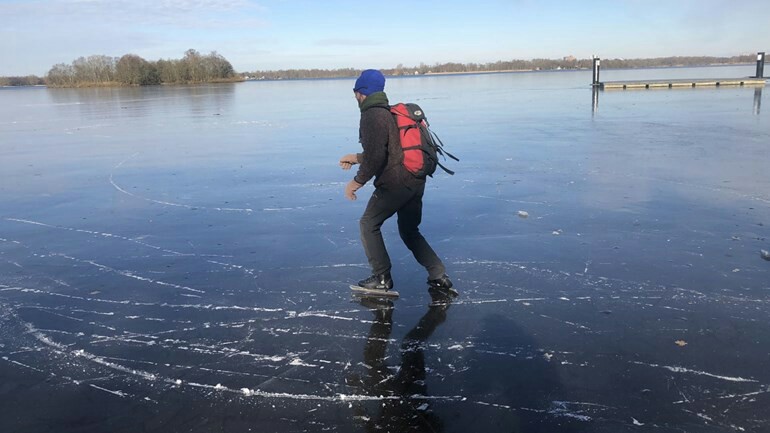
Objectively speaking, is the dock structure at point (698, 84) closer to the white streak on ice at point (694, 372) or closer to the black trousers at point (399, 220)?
the black trousers at point (399, 220)

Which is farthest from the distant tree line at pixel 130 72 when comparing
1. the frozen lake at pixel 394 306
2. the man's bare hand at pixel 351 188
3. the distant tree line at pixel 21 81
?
the man's bare hand at pixel 351 188

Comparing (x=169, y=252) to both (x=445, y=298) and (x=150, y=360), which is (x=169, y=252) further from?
(x=445, y=298)

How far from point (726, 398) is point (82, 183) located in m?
10.1

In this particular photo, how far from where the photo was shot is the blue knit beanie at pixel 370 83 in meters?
4.57

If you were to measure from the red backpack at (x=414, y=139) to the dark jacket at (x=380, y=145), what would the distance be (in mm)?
48

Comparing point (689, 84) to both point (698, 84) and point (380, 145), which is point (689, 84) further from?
point (380, 145)

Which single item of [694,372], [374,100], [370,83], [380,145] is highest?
[370,83]

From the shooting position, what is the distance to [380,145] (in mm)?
4531

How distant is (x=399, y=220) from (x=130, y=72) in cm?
8684

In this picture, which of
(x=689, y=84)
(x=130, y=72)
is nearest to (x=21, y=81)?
(x=130, y=72)

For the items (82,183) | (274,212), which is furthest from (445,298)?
(82,183)

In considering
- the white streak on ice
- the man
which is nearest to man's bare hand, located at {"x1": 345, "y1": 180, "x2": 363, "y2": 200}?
the man

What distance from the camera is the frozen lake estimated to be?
11.1 ft

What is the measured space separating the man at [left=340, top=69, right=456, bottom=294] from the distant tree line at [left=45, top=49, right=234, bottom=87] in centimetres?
8591
